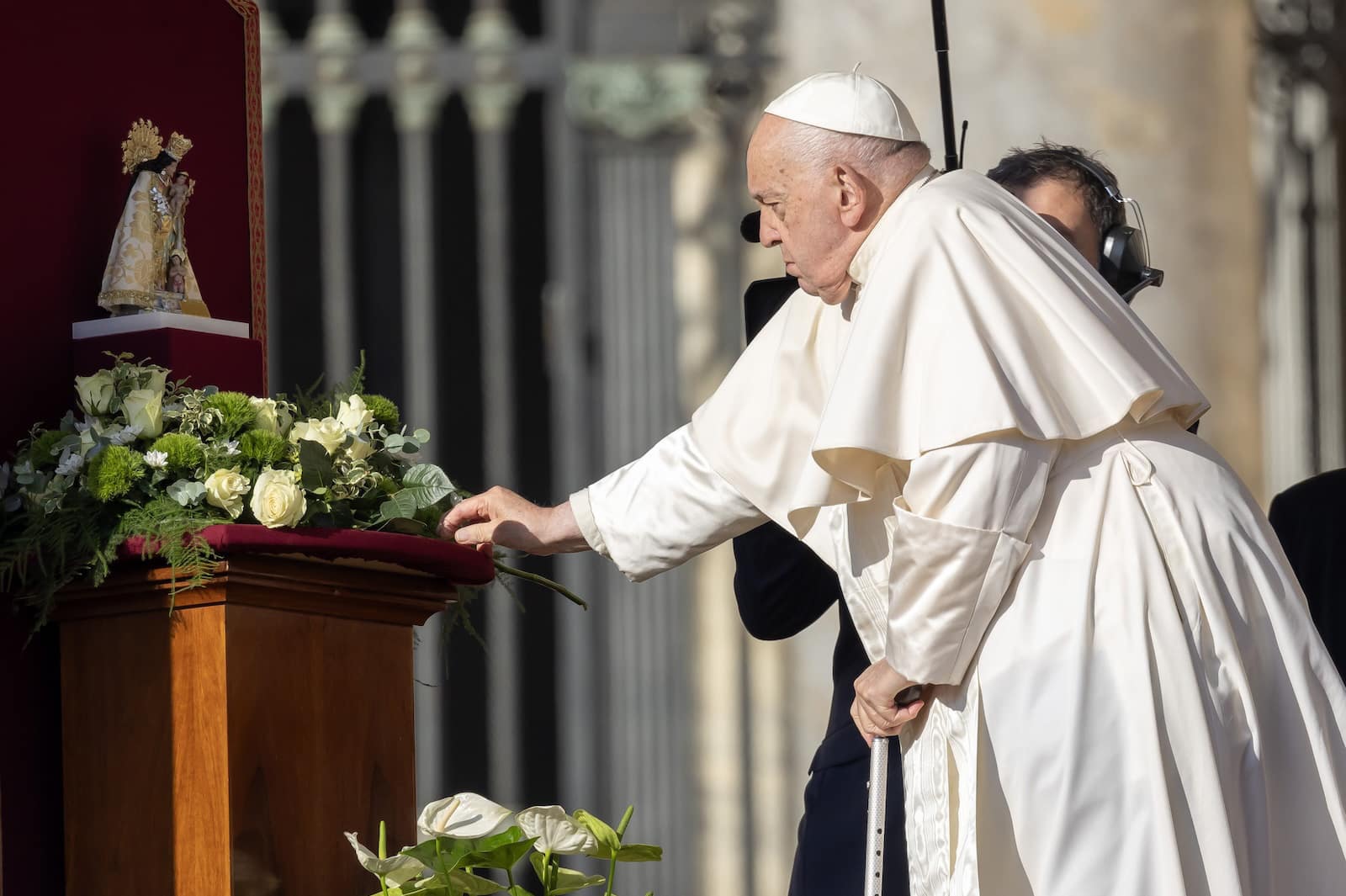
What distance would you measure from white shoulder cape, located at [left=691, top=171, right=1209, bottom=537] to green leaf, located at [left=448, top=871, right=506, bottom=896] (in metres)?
0.70

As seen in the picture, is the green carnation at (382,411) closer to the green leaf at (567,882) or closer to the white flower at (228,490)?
the white flower at (228,490)

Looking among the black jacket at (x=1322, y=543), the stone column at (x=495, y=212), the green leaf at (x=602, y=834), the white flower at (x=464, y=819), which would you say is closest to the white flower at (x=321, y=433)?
the white flower at (x=464, y=819)

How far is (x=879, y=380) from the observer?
2943mm

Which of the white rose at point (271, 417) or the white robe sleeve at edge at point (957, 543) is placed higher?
the white rose at point (271, 417)

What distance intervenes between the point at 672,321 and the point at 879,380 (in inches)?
156

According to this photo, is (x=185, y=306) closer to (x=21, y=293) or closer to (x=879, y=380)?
(x=21, y=293)

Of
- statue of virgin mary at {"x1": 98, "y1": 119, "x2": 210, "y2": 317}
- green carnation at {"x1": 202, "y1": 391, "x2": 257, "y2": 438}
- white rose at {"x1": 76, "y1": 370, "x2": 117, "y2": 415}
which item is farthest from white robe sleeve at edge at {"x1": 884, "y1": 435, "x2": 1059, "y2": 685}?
statue of virgin mary at {"x1": 98, "y1": 119, "x2": 210, "y2": 317}

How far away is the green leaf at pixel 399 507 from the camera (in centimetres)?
331

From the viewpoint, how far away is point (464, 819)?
305 centimetres

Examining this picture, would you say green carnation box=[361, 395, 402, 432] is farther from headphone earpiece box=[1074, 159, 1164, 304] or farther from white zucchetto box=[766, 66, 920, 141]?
headphone earpiece box=[1074, 159, 1164, 304]

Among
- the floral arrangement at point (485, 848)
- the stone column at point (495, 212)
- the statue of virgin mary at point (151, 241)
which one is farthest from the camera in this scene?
the stone column at point (495, 212)

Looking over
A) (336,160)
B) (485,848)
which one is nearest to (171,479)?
(485,848)

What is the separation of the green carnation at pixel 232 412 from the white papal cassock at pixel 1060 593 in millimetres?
858

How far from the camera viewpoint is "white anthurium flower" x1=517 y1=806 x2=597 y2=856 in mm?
3033
